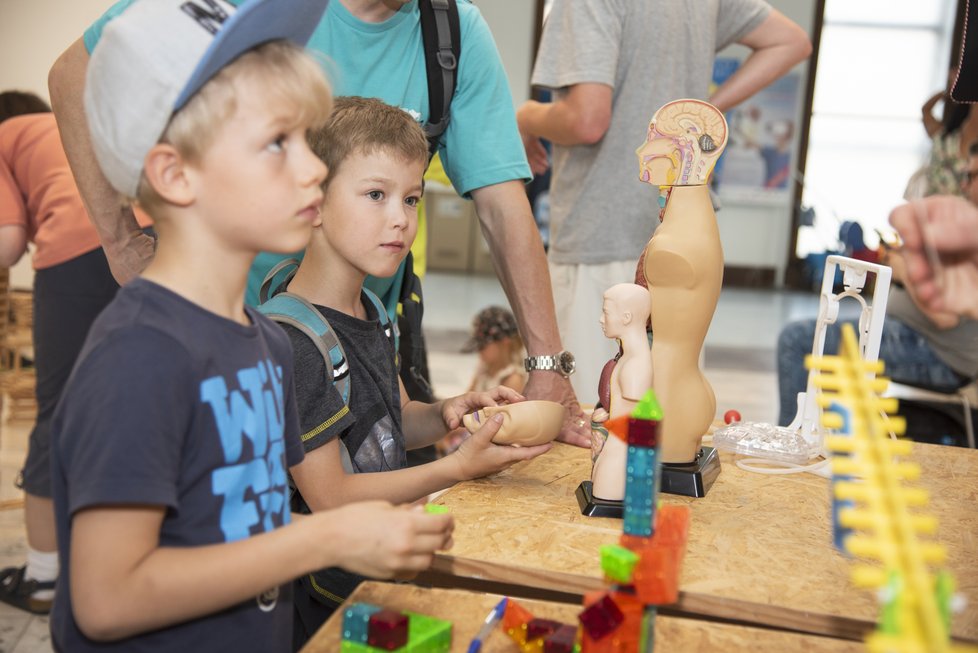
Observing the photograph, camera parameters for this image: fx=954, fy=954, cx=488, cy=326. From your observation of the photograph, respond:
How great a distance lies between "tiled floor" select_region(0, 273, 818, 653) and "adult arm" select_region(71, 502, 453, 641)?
189 centimetres

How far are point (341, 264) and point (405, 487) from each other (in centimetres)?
40

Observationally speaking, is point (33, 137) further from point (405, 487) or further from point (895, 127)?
point (895, 127)

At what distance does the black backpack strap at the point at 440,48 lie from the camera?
192cm

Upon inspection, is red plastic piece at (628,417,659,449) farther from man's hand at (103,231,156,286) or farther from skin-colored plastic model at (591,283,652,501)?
man's hand at (103,231,156,286)

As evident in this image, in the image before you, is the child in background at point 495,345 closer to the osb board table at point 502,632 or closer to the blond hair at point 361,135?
the blond hair at point 361,135

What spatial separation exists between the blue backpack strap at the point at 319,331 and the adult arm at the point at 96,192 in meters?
0.32

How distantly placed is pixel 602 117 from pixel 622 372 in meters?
1.18

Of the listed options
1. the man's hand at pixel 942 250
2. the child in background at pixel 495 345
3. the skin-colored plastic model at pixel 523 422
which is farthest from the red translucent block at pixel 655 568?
the child in background at pixel 495 345

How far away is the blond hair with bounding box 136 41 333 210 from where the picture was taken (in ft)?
3.38

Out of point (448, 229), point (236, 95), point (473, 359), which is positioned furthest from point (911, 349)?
point (448, 229)

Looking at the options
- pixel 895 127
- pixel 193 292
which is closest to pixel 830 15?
pixel 895 127

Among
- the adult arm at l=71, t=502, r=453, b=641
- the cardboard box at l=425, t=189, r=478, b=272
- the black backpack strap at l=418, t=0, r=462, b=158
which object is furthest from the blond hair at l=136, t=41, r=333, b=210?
the cardboard box at l=425, t=189, r=478, b=272

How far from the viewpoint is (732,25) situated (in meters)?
2.79

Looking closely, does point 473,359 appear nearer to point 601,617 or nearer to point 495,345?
point 495,345
